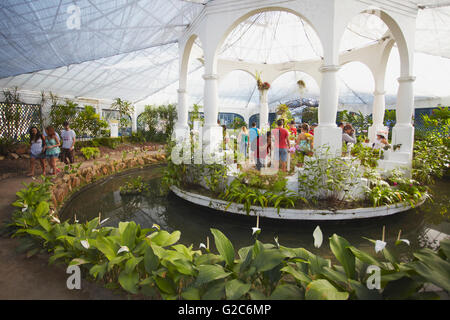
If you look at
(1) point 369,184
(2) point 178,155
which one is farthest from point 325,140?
(2) point 178,155

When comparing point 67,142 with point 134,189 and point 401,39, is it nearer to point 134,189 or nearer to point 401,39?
point 134,189

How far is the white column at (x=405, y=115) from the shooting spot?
6039 millimetres

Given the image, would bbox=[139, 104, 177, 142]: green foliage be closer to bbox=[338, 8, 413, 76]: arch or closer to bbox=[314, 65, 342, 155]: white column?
bbox=[314, 65, 342, 155]: white column

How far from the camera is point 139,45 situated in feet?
28.0

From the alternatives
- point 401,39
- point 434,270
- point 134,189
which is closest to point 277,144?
point 134,189

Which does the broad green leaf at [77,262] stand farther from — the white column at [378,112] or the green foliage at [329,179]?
the white column at [378,112]

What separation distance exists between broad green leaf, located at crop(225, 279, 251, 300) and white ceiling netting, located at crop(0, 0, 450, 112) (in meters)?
6.33

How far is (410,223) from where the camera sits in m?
4.27

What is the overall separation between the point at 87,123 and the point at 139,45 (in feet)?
16.2

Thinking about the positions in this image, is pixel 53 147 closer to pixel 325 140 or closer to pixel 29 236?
pixel 29 236

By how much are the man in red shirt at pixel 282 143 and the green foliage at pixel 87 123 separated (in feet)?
30.0

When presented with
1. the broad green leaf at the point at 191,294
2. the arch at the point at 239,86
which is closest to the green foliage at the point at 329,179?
the broad green leaf at the point at 191,294
